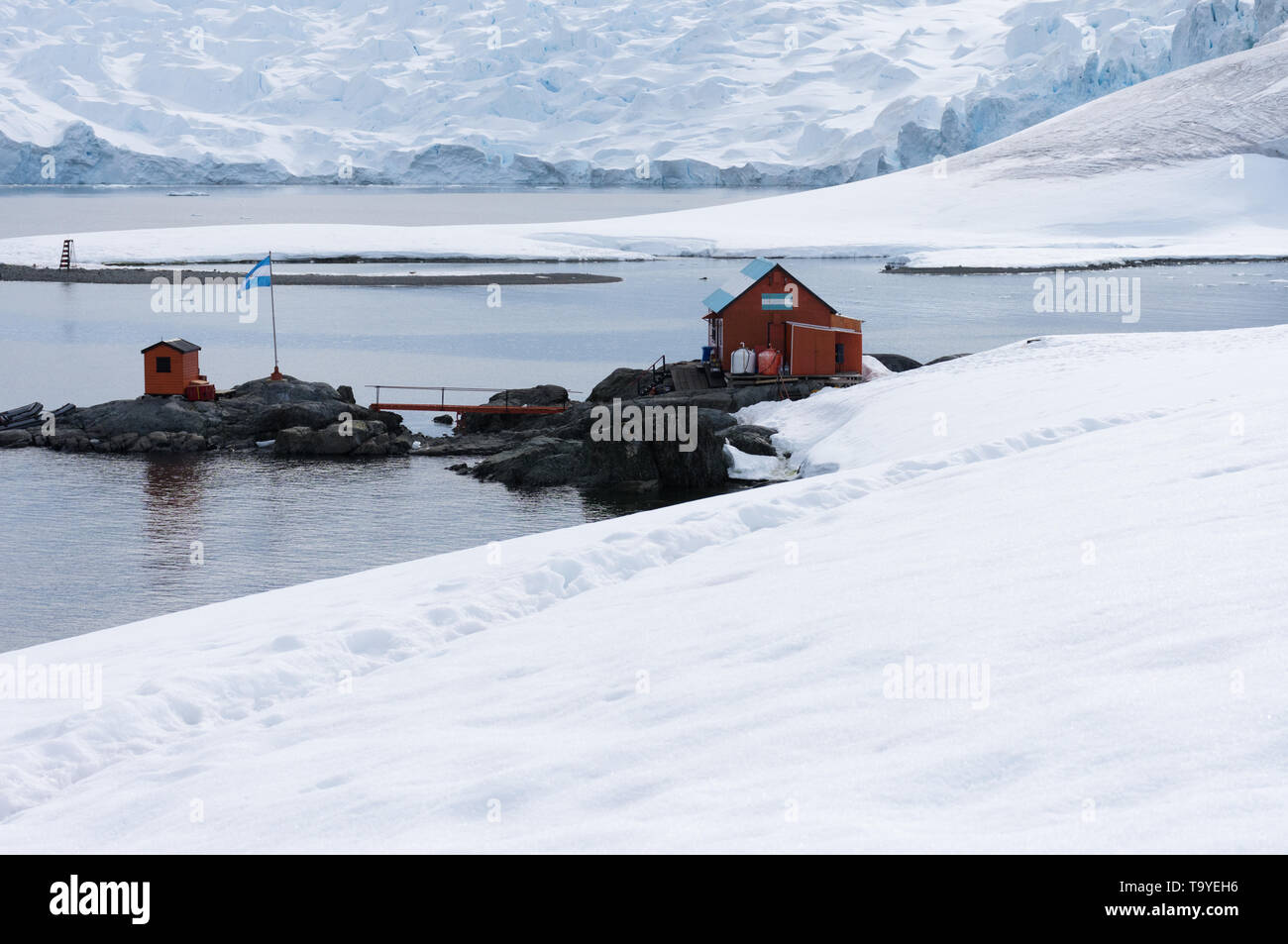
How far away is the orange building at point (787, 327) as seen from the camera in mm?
30500

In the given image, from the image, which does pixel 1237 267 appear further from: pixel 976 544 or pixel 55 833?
pixel 55 833

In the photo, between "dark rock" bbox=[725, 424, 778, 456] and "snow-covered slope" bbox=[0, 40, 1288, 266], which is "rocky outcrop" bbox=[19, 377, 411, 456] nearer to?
"dark rock" bbox=[725, 424, 778, 456]

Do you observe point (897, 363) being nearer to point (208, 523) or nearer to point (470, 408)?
point (470, 408)

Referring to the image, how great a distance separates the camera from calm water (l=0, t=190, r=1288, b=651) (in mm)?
17969

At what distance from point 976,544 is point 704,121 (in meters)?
192

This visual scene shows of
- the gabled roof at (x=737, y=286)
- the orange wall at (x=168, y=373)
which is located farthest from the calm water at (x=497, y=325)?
the gabled roof at (x=737, y=286)

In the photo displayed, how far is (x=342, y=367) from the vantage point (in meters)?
37.9

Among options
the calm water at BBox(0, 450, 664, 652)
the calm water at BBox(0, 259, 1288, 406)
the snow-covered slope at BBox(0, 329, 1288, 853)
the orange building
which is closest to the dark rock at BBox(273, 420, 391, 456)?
the calm water at BBox(0, 450, 664, 652)

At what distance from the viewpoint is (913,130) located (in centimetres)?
13300

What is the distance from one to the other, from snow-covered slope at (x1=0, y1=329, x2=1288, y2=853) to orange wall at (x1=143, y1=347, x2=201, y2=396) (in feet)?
67.4

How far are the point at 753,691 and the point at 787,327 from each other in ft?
81.7

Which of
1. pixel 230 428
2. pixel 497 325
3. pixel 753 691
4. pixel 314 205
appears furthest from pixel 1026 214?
pixel 314 205

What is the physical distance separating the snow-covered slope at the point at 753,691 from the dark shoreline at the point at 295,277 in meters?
56.0
